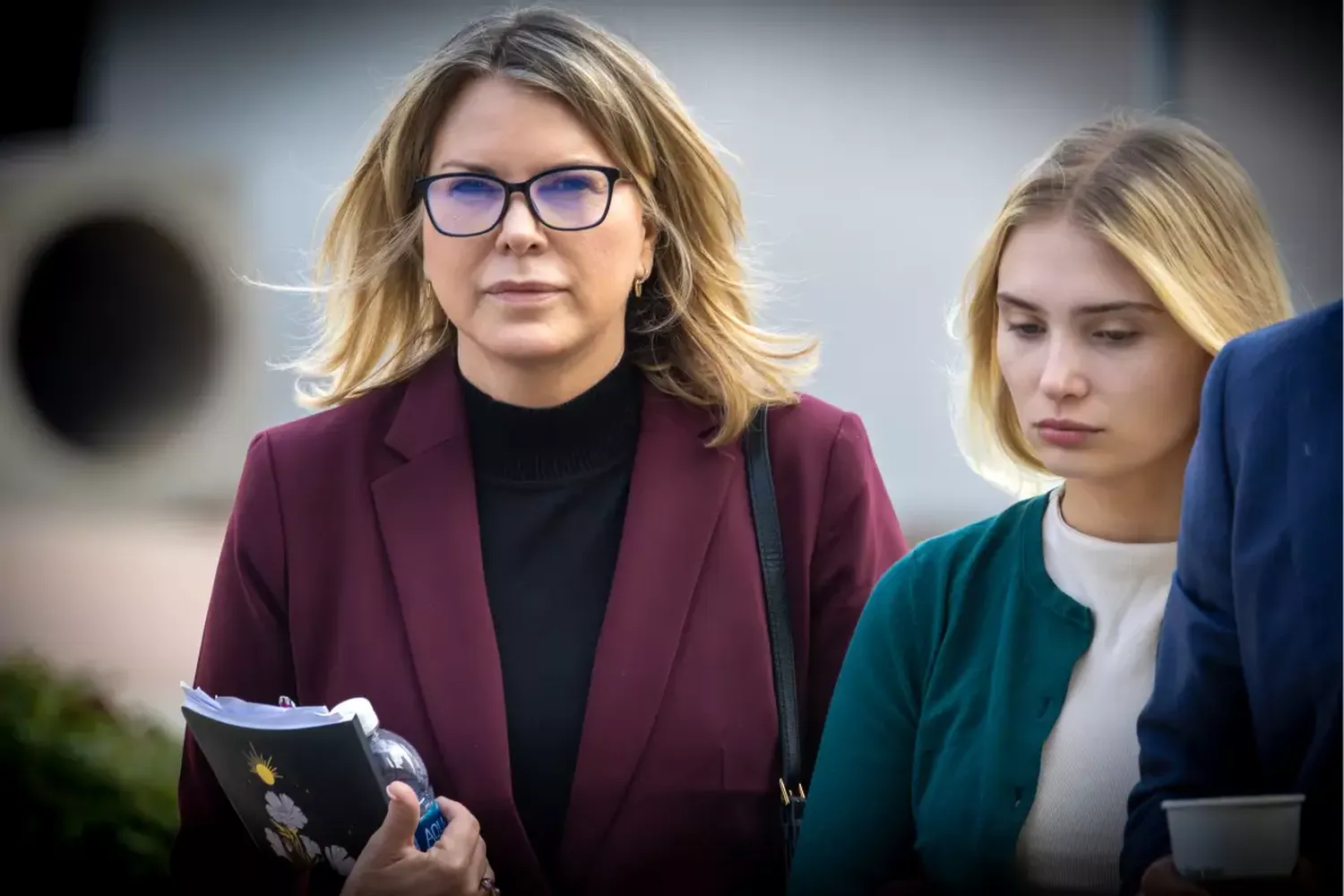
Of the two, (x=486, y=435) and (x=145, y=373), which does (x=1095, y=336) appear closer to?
(x=486, y=435)

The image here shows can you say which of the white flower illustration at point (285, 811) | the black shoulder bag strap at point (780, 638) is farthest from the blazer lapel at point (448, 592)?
the black shoulder bag strap at point (780, 638)

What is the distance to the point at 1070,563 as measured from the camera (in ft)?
7.48

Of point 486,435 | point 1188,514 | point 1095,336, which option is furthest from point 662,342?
point 1188,514

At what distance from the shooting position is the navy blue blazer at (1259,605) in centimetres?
203

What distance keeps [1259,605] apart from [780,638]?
71 centimetres

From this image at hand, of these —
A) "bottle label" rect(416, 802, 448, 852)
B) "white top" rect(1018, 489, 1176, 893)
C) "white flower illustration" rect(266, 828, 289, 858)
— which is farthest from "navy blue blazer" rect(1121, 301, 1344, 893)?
"white flower illustration" rect(266, 828, 289, 858)

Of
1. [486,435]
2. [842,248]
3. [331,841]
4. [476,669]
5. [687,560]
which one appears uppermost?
[842,248]

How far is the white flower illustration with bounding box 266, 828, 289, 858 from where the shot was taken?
2.40m

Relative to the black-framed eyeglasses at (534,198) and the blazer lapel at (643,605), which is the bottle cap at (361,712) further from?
the black-framed eyeglasses at (534,198)

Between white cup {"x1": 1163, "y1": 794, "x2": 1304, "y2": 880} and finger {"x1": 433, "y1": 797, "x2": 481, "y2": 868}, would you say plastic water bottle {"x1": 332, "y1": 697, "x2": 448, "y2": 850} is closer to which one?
finger {"x1": 433, "y1": 797, "x2": 481, "y2": 868}

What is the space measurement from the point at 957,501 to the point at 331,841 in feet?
3.83

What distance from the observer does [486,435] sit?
253 centimetres

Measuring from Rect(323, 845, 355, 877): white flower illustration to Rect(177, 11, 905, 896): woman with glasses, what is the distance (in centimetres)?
6

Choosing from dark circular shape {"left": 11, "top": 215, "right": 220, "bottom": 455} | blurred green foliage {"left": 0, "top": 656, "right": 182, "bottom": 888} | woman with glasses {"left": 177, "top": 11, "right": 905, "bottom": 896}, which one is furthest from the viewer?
dark circular shape {"left": 11, "top": 215, "right": 220, "bottom": 455}
